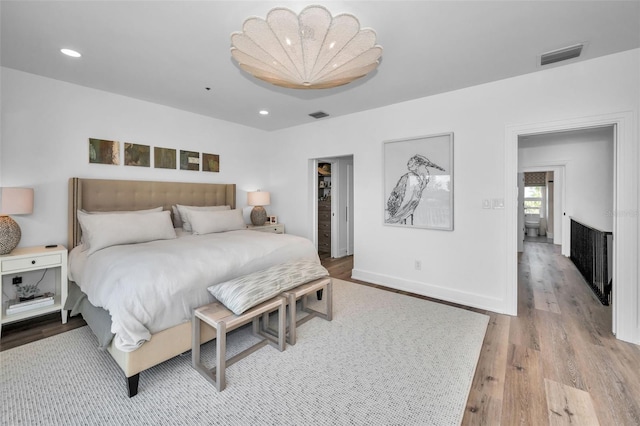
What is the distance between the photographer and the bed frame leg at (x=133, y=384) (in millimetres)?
1697

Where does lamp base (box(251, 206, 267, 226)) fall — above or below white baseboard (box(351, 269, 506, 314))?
above

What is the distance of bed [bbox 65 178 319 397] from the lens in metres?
1.73

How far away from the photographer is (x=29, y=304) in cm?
256

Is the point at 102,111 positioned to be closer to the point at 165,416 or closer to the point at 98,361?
the point at 98,361

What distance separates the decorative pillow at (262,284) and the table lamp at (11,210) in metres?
2.04

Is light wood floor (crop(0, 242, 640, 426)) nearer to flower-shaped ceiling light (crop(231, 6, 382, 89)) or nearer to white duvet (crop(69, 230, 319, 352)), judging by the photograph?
white duvet (crop(69, 230, 319, 352))

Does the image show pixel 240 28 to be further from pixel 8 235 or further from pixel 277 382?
pixel 8 235

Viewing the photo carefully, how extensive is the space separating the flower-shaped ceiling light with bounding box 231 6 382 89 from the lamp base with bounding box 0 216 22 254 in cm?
262

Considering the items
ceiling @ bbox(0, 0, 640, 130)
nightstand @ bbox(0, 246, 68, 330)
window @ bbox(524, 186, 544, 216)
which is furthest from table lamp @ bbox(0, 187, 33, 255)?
window @ bbox(524, 186, 544, 216)

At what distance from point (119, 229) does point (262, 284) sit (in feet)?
5.47

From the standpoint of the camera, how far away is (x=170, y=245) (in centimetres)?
259

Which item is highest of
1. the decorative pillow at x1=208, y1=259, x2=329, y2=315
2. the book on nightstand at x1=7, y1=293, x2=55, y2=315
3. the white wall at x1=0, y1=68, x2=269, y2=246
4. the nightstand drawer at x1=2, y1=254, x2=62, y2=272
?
the white wall at x1=0, y1=68, x2=269, y2=246

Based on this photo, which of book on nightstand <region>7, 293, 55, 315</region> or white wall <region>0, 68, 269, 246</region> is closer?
book on nightstand <region>7, 293, 55, 315</region>

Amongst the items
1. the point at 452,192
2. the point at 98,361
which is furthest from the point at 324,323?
the point at 452,192
